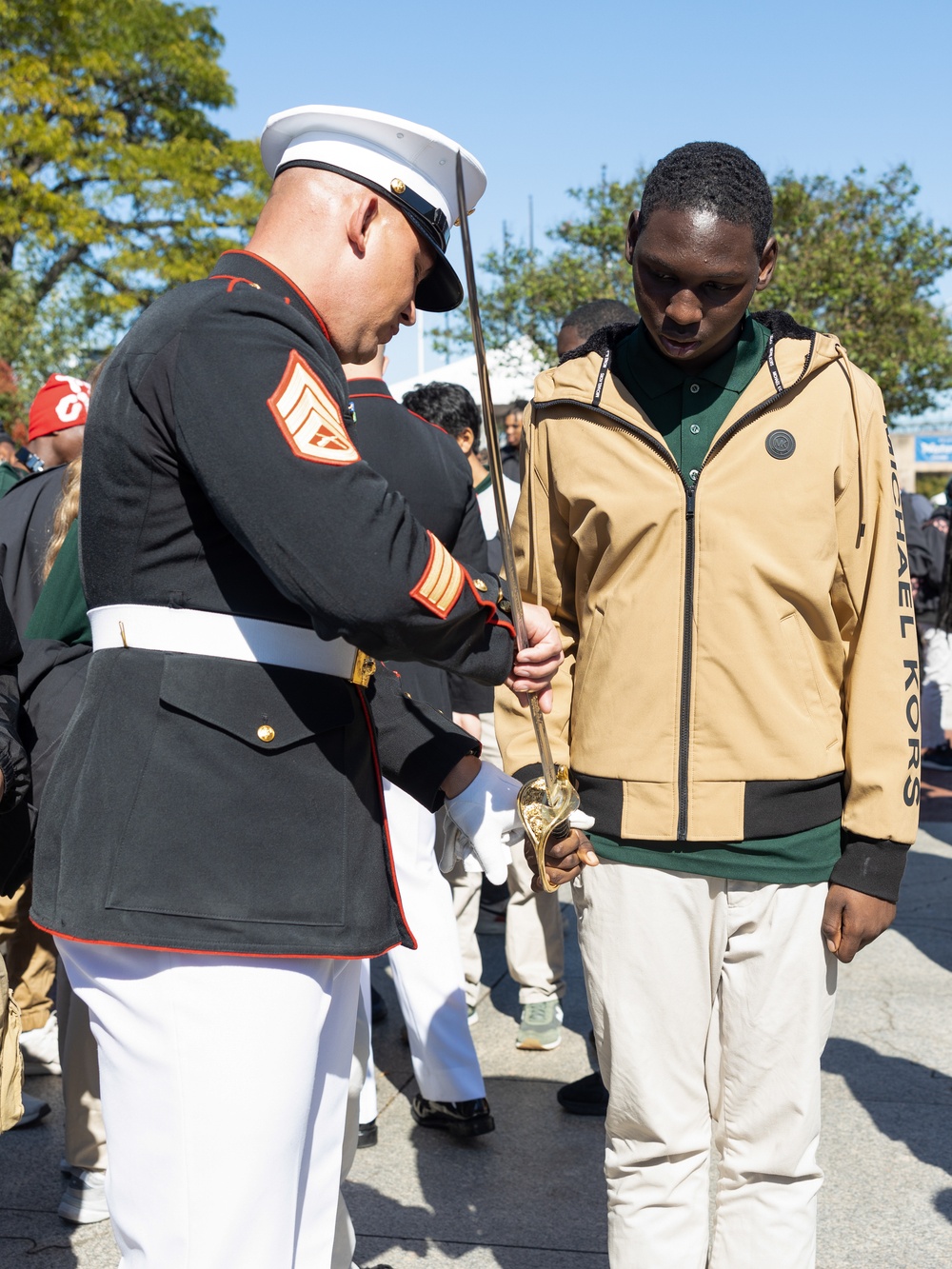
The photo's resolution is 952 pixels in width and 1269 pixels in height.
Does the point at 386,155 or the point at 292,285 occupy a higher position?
the point at 386,155

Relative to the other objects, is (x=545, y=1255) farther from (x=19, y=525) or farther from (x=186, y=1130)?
(x=19, y=525)

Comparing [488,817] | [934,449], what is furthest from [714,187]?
[934,449]

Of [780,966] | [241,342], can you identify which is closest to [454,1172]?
[780,966]

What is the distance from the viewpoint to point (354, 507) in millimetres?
1479

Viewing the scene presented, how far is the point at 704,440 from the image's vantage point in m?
2.13

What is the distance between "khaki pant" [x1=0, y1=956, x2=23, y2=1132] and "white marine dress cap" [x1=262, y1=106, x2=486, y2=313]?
1317 mm

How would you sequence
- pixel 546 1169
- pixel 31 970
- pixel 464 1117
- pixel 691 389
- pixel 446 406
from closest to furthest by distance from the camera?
pixel 691 389 < pixel 546 1169 < pixel 464 1117 < pixel 31 970 < pixel 446 406

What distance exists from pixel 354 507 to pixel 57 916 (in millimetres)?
625

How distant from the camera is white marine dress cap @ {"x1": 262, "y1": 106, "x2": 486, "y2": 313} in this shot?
170 centimetres

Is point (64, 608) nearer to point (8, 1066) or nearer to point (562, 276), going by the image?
point (8, 1066)

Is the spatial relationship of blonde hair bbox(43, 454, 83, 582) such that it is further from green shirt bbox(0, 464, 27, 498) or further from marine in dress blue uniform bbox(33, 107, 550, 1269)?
green shirt bbox(0, 464, 27, 498)

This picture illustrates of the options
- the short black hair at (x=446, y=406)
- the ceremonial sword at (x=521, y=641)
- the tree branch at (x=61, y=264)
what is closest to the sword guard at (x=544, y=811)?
the ceremonial sword at (x=521, y=641)

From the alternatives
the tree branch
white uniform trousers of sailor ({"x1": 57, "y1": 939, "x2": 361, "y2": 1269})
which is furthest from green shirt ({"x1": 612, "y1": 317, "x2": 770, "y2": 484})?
the tree branch

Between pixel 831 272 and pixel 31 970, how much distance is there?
44.2 ft
